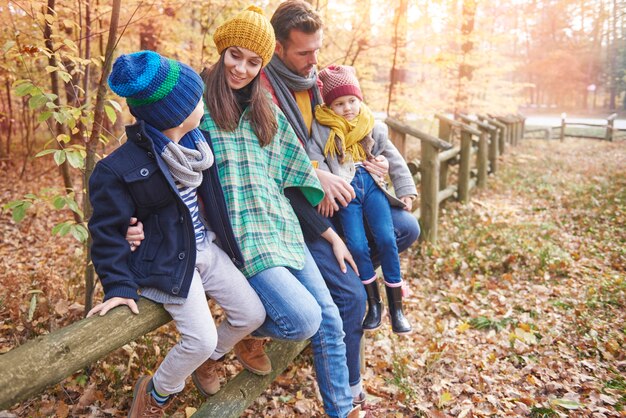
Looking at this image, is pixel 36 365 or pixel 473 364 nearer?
pixel 36 365

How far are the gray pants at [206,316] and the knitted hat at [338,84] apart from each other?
1232mm

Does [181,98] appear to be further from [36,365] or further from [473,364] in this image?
[473,364]

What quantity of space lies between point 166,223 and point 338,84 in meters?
1.42

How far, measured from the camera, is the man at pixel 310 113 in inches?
102

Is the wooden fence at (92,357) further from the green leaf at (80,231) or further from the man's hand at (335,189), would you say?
the green leaf at (80,231)

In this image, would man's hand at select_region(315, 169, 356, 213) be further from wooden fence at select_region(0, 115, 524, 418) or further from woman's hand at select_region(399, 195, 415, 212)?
wooden fence at select_region(0, 115, 524, 418)

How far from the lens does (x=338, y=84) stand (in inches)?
110

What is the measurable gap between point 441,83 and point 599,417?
9743 mm

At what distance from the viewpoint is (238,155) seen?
2.33m

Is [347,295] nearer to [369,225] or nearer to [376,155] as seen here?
[369,225]

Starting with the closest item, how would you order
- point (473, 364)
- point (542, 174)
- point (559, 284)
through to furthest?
point (473, 364), point (559, 284), point (542, 174)

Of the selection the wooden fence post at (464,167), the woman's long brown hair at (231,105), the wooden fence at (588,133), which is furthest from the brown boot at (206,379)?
the wooden fence at (588,133)

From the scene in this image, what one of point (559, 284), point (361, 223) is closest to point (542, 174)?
point (559, 284)

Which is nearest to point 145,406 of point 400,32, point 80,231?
point 80,231
